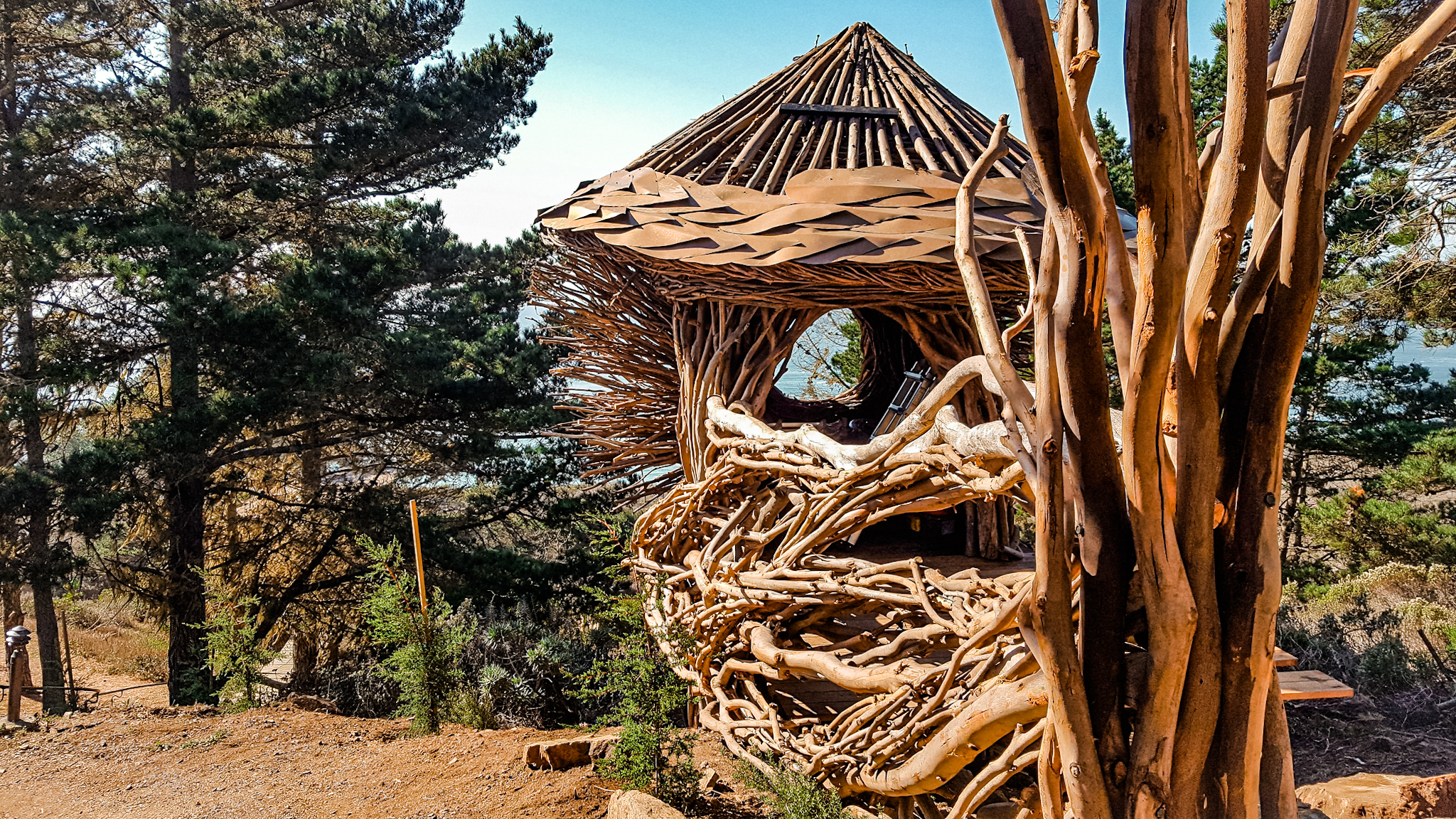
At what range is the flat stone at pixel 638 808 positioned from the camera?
1968 millimetres

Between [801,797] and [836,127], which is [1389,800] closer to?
[801,797]

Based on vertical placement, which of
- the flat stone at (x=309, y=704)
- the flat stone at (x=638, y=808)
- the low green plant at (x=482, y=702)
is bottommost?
the flat stone at (x=309, y=704)

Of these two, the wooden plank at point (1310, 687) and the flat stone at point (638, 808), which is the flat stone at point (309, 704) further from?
the wooden plank at point (1310, 687)

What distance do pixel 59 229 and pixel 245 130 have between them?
1706mm

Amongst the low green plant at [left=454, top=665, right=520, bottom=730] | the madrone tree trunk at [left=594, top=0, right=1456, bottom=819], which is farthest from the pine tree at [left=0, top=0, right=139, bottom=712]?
the madrone tree trunk at [left=594, top=0, right=1456, bottom=819]

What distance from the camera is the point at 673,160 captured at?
2760mm

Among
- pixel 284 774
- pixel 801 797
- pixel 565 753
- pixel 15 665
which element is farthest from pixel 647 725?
pixel 15 665

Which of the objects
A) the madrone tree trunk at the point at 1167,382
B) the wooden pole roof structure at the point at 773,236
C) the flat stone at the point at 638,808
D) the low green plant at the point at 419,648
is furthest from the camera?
the low green plant at the point at 419,648

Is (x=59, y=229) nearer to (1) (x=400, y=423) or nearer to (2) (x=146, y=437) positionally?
(2) (x=146, y=437)

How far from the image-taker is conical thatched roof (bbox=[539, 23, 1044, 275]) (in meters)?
2.04

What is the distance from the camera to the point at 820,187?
2.14 metres

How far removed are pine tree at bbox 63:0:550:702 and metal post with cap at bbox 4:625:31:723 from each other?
4.62ft

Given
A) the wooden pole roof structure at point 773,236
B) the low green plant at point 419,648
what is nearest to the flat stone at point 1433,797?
the wooden pole roof structure at point 773,236

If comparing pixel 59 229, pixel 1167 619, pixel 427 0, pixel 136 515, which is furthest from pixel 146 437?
pixel 1167 619
